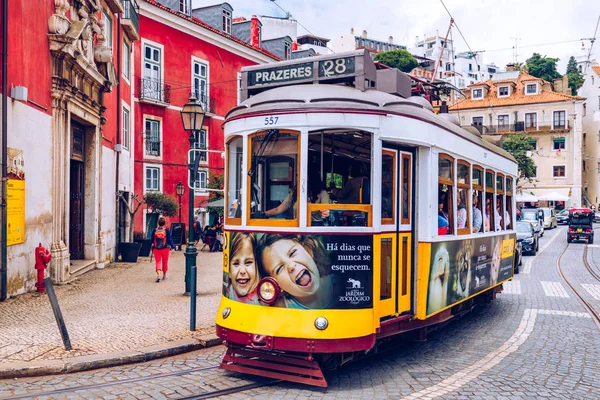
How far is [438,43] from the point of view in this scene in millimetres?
115750

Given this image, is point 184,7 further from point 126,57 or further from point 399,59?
point 399,59

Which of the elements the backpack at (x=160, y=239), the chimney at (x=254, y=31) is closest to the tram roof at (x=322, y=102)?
the backpack at (x=160, y=239)

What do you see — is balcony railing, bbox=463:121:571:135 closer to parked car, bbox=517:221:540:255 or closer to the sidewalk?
parked car, bbox=517:221:540:255

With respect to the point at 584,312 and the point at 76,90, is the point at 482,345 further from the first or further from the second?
the point at 76,90

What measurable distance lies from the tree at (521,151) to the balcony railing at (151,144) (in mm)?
36564

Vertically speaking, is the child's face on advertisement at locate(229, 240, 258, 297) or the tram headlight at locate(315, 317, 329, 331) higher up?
the child's face on advertisement at locate(229, 240, 258, 297)

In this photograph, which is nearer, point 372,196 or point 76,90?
point 372,196

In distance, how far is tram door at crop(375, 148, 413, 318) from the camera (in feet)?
21.2

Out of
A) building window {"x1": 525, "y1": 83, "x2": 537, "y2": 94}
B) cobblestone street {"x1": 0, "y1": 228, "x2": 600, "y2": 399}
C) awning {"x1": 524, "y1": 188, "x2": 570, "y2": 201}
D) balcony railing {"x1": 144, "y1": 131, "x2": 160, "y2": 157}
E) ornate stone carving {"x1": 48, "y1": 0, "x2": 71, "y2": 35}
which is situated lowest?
cobblestone street {"x1": 0, "y1": 228, "x2": 600, "y2": 399}

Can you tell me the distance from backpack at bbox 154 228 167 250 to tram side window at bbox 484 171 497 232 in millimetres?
7352

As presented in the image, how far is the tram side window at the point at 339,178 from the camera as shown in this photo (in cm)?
611

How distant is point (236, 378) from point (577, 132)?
2291 inches

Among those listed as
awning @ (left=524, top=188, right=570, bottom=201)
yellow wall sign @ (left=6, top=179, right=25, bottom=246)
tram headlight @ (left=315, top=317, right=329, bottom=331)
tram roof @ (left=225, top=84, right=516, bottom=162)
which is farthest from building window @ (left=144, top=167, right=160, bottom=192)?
awning @ (left=524, top=188, right=570, bottom=201)

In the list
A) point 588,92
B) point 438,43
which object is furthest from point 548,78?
point 438,43
